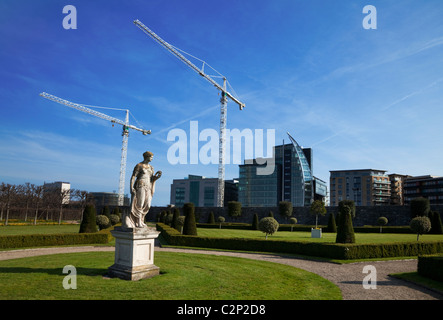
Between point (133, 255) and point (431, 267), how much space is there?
1253 centimetres

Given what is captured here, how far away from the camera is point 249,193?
122562 mm

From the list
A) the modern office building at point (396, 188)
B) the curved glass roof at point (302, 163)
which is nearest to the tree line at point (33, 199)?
the curved glass roof at point (302, 163)

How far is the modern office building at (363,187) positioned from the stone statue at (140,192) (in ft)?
379

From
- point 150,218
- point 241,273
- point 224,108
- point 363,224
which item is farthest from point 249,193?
point 241,273

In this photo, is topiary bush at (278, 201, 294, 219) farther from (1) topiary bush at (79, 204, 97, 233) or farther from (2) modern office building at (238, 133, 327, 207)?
(2) modern office building at (238, 133, 327, 207)

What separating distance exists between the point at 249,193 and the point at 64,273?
11265 centimetres

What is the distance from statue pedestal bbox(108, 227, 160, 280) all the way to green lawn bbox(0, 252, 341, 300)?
1.31 feet

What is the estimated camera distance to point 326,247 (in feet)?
61.9

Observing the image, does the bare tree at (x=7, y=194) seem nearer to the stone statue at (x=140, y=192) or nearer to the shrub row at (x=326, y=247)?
the shrub row at (x=326, y=247)

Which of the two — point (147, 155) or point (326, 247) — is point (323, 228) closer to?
point (326, 247)

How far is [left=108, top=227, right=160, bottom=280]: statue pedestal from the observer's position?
10.8m

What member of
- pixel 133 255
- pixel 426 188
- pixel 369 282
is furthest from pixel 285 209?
pixel 426 188
